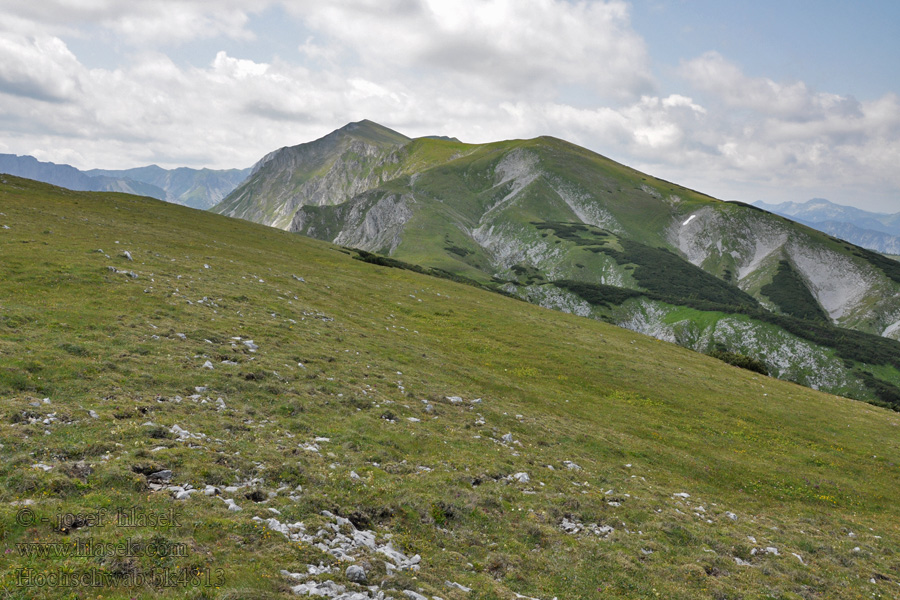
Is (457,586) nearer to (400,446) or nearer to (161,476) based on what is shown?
(400,446)

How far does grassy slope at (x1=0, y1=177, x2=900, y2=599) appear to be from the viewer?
11.3 meters

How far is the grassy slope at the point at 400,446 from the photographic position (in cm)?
1131

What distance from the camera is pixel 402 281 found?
69.4 meters

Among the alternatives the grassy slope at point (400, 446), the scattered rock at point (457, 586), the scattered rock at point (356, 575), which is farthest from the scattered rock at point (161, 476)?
the scattered rock at point (457, 586)

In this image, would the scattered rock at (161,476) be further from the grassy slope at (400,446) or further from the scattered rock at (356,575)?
the scattered rock at (356,575)

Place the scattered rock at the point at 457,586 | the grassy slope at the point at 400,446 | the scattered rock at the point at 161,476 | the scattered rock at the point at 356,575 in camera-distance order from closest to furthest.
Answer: the scattered rock at the point at 356,575 → the scattered rock at the point at 457,586 → the grassy slope at the point at 400,446 → the scattered rock at the point at 161,476

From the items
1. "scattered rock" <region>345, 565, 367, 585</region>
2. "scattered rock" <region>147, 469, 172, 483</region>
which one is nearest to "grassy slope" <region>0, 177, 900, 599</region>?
"scattered rock" <region>345, 565, 367, 585</region>

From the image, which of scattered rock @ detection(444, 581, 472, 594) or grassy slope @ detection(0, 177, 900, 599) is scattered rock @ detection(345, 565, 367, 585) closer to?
grassy slope @ detection(0, 177, 900, 599)

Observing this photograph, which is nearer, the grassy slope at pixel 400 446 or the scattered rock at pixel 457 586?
the scattered rock at pixel 457 586

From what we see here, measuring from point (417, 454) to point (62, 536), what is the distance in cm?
1192

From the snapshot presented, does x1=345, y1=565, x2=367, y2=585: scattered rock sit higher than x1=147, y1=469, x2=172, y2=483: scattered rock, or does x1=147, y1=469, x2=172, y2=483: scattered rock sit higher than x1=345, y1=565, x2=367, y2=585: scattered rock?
x1=147, y1=469, x2=172, y2=483: scattered rock

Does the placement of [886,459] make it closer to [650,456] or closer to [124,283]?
[650,456]

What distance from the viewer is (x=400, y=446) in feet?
61.2

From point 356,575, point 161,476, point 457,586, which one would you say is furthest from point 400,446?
point 161,476
